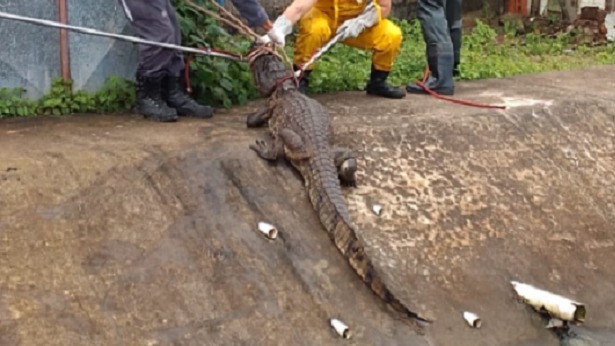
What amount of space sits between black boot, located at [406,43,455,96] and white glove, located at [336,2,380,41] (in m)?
0.76

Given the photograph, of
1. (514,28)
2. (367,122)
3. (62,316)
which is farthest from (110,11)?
(514,28)

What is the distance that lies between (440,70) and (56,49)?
2.80 meters

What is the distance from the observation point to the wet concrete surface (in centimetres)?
396

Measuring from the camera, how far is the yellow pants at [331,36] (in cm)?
613

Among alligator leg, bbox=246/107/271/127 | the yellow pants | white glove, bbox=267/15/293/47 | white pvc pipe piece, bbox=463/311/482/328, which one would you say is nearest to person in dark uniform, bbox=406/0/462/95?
A: the yellow pants

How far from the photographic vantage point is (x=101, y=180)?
4.49 metres

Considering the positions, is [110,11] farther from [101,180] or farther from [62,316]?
[62,316]

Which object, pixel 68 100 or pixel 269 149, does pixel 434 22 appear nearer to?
pixel 269 149

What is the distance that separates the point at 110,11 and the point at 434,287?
116 inches

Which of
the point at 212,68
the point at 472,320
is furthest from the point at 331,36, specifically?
the point at 472,320

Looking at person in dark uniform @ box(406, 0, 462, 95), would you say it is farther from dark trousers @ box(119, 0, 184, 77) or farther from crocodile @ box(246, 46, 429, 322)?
dark trousers @ box(119, 0, 184, 77)

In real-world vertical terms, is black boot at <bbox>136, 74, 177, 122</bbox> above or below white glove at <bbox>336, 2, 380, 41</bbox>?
below

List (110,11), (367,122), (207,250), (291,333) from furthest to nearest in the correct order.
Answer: (110,11)
(367,122)
(207,250)
(291,333)

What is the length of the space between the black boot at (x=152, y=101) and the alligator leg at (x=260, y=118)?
1.58 feet
